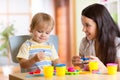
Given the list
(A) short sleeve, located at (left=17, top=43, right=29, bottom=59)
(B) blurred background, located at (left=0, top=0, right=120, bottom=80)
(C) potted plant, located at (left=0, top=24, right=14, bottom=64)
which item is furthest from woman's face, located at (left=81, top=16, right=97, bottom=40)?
(C) potted plant, located at (left=0, top=24, right=14, bottom=64)

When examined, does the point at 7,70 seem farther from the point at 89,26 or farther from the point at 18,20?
the point at 89,26

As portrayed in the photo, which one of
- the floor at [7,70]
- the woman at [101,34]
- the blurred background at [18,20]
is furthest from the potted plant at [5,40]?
the woman at [101,34]

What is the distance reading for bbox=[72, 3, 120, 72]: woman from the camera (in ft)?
5.83

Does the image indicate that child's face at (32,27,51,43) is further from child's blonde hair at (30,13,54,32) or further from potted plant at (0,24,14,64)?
potted plant at (0,24,14,64)

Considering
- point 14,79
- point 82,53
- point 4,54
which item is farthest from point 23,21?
point 14,79

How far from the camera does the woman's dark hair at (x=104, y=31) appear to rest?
5.86 feet

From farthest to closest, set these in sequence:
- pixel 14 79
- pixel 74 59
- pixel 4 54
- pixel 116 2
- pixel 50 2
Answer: pixel 50 2
pixel 4 54
pixel 116 2
pixel 74 59
pixel 14 79

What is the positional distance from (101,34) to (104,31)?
29 mm

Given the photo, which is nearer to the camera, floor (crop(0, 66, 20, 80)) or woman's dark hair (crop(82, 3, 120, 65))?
woman's dark hair (crop(82, 3, 120, 65))

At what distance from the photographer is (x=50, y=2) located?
19.6ft

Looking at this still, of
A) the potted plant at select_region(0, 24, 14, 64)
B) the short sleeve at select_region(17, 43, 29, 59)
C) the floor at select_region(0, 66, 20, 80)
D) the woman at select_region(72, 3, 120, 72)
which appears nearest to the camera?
the woman at select_region(72, 3, 120, 72)

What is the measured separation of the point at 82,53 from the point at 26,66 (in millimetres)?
426

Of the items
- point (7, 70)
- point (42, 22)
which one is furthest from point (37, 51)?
point (7, 70)

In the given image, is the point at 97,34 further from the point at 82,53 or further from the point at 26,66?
the point at 26,66
